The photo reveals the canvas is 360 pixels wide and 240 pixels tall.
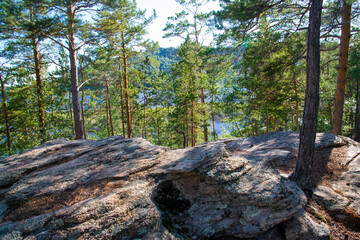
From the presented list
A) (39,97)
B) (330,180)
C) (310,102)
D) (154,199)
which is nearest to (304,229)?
(330,180)

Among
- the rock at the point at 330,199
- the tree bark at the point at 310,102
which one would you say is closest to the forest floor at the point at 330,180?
the rock at the point at 330,199

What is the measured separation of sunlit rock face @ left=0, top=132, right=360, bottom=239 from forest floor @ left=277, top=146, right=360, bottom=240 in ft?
1.04

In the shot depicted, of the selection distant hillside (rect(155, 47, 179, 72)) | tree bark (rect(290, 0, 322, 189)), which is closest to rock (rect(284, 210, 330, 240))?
tree bark (rect(290, 0, 322, 189))

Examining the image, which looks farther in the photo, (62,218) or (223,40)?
(223,40)

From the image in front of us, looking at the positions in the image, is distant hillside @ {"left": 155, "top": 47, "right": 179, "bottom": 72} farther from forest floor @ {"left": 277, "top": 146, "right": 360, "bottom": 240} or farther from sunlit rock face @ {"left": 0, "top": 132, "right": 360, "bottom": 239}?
forest floor @ {"left": 277, "top": 146, "right": 360, "bottom": 240}

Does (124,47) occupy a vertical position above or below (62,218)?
above

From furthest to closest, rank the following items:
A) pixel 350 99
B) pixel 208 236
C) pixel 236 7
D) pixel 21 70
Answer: pixel 350 99
pixel 21 70
pixel 236 7
pixel 208 236

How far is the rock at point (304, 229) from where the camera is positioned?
12.5ft

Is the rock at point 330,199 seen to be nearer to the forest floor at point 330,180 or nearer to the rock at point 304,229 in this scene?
the forest floor at point 330,180

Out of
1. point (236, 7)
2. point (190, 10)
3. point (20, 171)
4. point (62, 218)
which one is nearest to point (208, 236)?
point (62, 218)

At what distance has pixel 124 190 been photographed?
164 inches

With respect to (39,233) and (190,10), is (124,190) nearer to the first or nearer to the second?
(39,233)

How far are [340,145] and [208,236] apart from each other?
21.1 ft

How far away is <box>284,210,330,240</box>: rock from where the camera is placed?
381 cm
